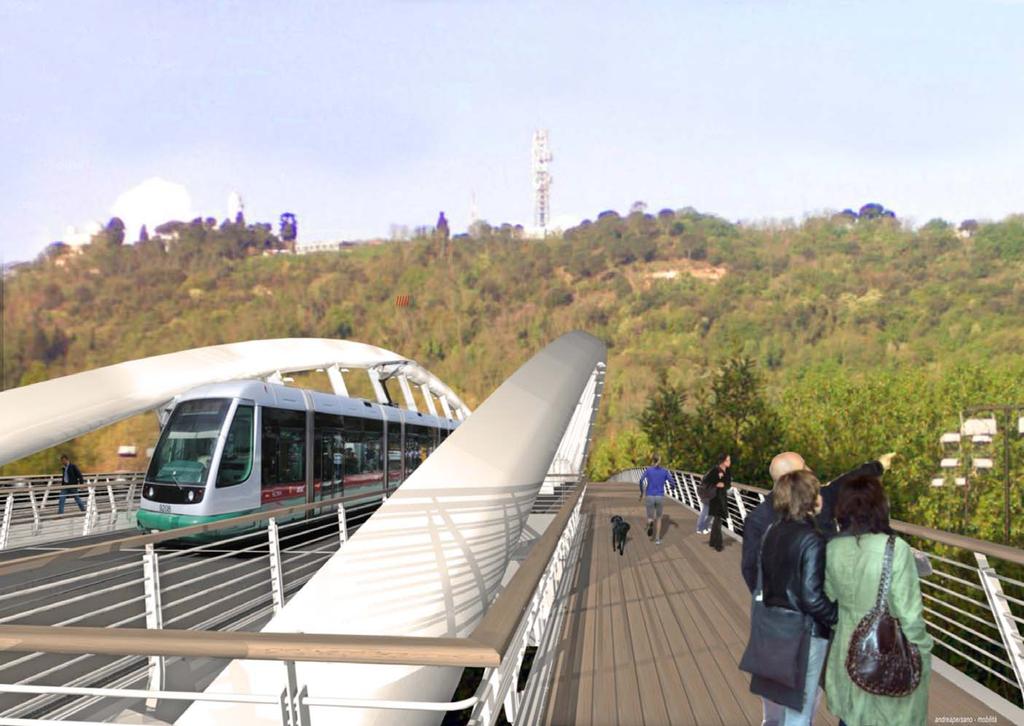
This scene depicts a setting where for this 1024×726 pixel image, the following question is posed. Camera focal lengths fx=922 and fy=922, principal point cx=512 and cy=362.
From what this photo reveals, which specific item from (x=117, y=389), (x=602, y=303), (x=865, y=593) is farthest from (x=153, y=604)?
(x=602, y=303)

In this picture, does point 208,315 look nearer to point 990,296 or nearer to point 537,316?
point 537,316

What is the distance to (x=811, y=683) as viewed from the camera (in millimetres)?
3494

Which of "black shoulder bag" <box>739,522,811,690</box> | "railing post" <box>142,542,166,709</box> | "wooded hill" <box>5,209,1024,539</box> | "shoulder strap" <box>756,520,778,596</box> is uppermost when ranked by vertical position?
"wooded hill" <box>5,209,1024,539</box>

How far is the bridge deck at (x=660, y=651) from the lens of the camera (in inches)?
190

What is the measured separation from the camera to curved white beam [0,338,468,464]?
49.4ft

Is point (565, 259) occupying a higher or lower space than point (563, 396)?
higher

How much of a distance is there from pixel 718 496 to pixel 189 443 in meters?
7.73

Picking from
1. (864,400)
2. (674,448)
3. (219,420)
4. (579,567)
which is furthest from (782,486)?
(864,400)

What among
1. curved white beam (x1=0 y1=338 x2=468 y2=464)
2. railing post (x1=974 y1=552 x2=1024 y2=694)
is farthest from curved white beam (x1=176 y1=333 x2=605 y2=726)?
curved white beam (x1=0 y1=338 x2=468 y2=464)

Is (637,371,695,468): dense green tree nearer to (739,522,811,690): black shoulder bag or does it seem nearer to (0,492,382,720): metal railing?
(0,492,382,720): metal railing

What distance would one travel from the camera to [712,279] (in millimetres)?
174250

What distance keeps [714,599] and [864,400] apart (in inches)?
2485

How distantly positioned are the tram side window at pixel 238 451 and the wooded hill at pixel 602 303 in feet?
202

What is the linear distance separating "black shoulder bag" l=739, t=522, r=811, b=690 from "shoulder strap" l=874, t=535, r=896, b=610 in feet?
1.04
